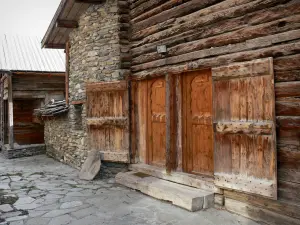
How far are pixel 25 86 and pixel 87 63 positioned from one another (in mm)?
5940

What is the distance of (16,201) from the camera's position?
5.27 meters

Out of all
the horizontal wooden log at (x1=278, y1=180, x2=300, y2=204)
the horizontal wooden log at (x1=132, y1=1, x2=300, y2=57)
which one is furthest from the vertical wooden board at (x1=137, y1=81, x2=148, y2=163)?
the horizontal wooden log at (x1=278, y1=180, x2=300, y2=204)

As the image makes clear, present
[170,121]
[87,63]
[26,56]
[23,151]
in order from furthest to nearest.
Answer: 1. [26,56]
2. [23,151]
3. [87,63]
4. [170,121]

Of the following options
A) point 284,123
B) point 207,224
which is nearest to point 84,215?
point 207,224

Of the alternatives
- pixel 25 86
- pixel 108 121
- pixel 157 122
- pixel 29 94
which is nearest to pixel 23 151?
pixel 29 94

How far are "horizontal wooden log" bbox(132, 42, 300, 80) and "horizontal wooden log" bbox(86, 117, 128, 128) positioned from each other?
109 cm

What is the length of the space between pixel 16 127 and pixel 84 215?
35.5 feet

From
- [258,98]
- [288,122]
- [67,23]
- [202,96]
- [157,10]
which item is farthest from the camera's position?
[67,23]

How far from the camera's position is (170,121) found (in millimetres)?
5656

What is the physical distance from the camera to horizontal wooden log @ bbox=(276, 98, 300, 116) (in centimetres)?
376

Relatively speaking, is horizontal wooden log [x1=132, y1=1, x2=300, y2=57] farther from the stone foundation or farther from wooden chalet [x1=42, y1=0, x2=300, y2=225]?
the stone foundation

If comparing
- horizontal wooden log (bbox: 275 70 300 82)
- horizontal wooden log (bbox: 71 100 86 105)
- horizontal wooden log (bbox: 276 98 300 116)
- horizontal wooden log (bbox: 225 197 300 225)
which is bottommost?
horizontal wooden log (bbox: 225 197 300 225)

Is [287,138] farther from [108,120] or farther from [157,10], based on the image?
[108,120]

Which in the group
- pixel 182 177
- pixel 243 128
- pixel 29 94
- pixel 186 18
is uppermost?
pixel 186 18
